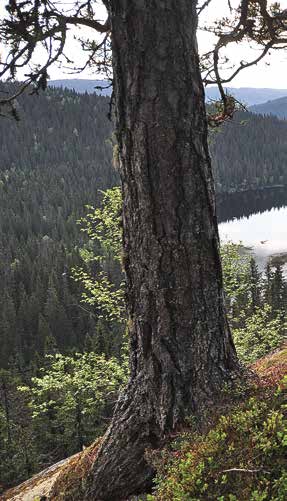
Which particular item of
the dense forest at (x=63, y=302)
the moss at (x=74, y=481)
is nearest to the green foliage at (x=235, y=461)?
the moss at (x=74, y=481)

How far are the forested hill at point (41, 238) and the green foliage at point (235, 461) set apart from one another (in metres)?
3.77

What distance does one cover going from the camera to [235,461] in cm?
316

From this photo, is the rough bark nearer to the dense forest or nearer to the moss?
the moss

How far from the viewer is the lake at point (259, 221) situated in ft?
346

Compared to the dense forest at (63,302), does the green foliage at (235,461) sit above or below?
above

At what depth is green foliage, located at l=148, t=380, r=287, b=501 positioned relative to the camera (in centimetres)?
293

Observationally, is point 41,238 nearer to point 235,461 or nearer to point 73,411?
point 73,411

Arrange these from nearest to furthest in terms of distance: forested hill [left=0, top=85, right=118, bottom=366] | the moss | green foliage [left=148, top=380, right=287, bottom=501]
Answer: green foliage [left=148, top=380, right=287, bottom=501] < the moss < forested hill [left=0, top=85, right=118, bottom=366]

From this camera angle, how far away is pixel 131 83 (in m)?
3.85

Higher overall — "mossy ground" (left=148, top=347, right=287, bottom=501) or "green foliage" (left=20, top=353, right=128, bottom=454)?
"mossy ground" (left=148, top=347, right=287, bottom=501)

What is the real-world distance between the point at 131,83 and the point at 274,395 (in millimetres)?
2852

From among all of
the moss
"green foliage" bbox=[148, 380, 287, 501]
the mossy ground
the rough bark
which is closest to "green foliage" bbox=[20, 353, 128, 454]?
the moss

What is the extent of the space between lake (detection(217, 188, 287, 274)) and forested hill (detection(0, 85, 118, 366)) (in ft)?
112

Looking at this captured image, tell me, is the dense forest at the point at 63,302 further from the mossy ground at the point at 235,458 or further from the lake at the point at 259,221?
the lake at the point at 259,221
